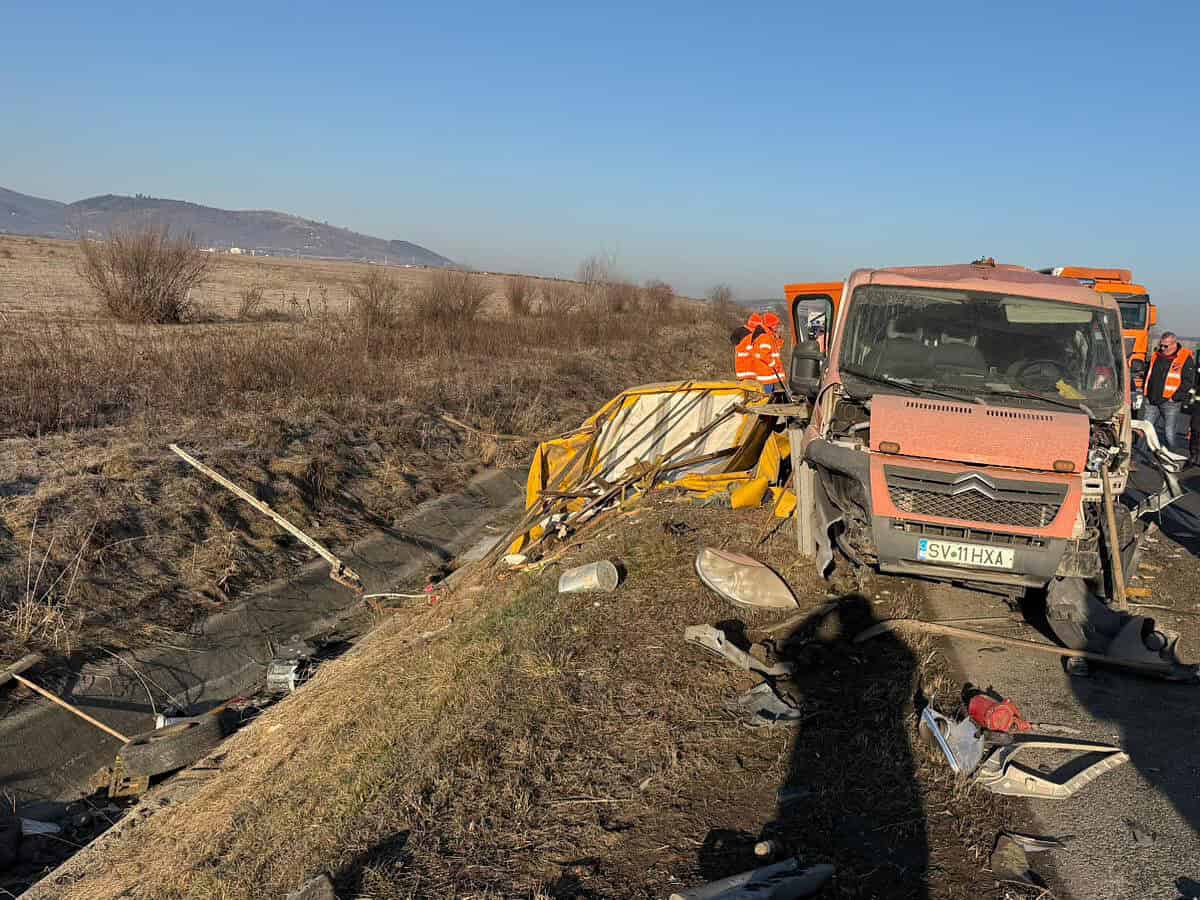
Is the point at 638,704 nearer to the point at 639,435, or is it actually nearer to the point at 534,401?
the point at 639,435

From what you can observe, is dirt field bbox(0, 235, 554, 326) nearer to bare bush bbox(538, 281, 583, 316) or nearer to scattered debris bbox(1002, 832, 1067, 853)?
bare bush bbox(538, 281, 583, 316)

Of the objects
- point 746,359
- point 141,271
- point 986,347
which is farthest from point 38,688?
point 141,271

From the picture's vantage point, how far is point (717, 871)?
343 cm

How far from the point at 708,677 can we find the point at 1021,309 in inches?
142

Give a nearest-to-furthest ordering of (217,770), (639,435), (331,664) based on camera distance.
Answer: (217,770) → (331,664) → (639,435)

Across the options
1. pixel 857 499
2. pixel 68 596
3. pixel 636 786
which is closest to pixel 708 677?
pixel 636 786

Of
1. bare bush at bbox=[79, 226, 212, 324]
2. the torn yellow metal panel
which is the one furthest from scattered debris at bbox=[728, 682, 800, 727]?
bare bush at bbox=[79, 226, 212, 324]

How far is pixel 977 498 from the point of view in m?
5.37

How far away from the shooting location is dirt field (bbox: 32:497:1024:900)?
140 inches

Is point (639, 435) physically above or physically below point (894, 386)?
below

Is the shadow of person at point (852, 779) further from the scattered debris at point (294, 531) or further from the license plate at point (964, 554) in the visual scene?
the scattered debris at point (294, 531)

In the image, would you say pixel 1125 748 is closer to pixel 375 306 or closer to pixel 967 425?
pixel 967 425

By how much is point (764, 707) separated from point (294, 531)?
233 inches

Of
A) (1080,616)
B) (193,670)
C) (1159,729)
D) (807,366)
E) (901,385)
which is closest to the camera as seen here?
(1159,729)
